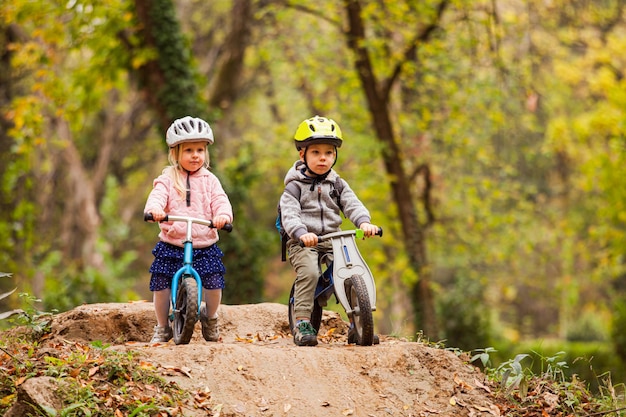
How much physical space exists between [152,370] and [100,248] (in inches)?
483

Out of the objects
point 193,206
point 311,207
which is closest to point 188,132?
point 193,206

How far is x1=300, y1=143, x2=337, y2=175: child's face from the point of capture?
20.4ft

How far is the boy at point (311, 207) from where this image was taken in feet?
20.1

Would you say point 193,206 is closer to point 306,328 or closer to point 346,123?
point 306,328

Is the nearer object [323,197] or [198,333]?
[323,197]

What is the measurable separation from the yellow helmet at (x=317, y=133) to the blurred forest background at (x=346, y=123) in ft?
14.3

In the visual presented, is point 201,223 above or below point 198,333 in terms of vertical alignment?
above

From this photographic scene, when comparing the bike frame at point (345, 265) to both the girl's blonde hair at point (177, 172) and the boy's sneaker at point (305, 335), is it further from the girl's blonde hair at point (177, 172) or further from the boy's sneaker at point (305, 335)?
the girl's blonde hair at point (177, 172)

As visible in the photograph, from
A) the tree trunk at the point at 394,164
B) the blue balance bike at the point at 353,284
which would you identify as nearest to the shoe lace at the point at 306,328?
the blue balance bike at the point at 353,284

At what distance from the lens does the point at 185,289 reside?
571 cm

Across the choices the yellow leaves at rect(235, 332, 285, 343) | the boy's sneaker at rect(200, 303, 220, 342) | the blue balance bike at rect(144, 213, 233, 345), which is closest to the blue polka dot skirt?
the blue balance bike at rect(144, 213, 233, 345)

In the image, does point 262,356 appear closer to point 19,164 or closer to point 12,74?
point 19,164

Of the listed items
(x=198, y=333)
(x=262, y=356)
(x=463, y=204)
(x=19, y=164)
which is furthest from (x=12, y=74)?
(x=262, y=356)

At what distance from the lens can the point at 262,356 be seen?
5.37m
